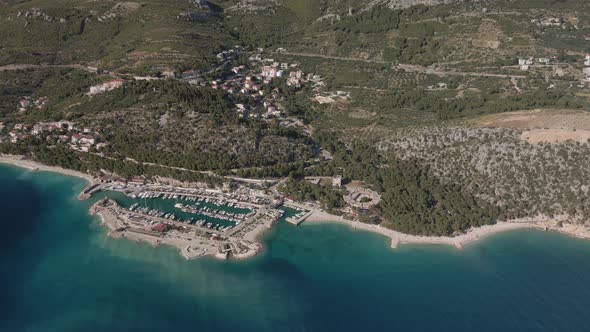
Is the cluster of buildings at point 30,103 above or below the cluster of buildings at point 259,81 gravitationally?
below

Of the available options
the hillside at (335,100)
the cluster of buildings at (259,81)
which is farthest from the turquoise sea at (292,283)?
the cluster of buildings at (259,81)

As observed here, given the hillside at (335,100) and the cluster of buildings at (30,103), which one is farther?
the cluster of buildings at (30,103)

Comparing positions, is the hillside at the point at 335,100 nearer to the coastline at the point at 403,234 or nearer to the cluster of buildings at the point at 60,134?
the cluster of buildings at the point at 60,134

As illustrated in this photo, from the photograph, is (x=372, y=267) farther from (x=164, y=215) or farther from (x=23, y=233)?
(x=23, y=233)

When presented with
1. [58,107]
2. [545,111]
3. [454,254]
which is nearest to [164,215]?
[454,254]

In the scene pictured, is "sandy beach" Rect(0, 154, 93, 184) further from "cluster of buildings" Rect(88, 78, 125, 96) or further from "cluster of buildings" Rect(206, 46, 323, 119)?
"cluster of buildings" Rect(206, 46, 323, 119)

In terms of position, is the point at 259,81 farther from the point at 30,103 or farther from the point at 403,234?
the point at 403,234

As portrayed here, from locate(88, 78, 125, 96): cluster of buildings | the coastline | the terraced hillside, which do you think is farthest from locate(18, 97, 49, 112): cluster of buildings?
the coastline

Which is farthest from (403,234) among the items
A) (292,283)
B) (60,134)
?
(60,134)
